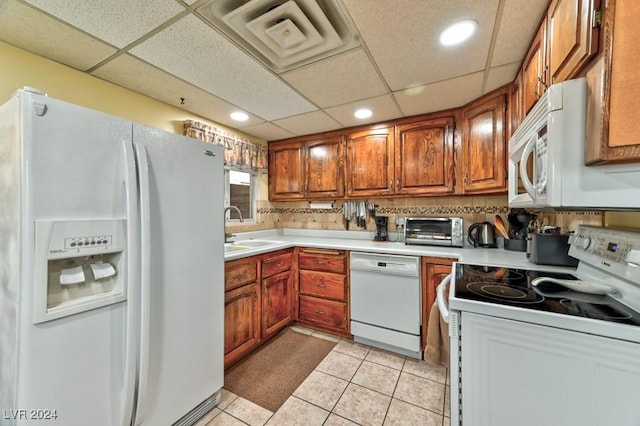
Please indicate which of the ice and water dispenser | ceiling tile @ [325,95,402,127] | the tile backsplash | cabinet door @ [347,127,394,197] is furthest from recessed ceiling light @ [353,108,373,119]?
the ice and water dispenser

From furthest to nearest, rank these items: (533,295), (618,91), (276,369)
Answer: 1. (276,369)
2. (533,295)
3. (618,91)

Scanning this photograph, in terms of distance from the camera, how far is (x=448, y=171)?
236 cm

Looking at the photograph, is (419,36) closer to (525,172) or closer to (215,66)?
(525,172)

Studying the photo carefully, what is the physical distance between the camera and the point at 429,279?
6.89ft

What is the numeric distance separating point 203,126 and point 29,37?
1.12 meters

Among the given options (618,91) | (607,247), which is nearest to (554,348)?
(607,247)

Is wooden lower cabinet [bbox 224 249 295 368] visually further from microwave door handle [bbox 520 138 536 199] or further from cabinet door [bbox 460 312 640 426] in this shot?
microwave door handle [bbox 520 138 536 199]

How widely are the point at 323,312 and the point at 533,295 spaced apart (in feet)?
5.99

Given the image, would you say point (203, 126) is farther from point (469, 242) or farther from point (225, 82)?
point (469, 242)

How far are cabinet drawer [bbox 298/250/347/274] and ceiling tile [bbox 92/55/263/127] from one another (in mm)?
1543

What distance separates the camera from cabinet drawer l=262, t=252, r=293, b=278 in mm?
2295

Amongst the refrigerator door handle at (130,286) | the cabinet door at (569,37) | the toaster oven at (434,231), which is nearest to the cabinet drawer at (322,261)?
the toaster oven at (434,231)

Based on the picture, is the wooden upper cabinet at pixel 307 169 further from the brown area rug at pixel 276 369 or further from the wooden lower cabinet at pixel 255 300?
the brown area rug at pixel 276 369

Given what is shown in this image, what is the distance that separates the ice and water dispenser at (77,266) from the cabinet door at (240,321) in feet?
2.96
